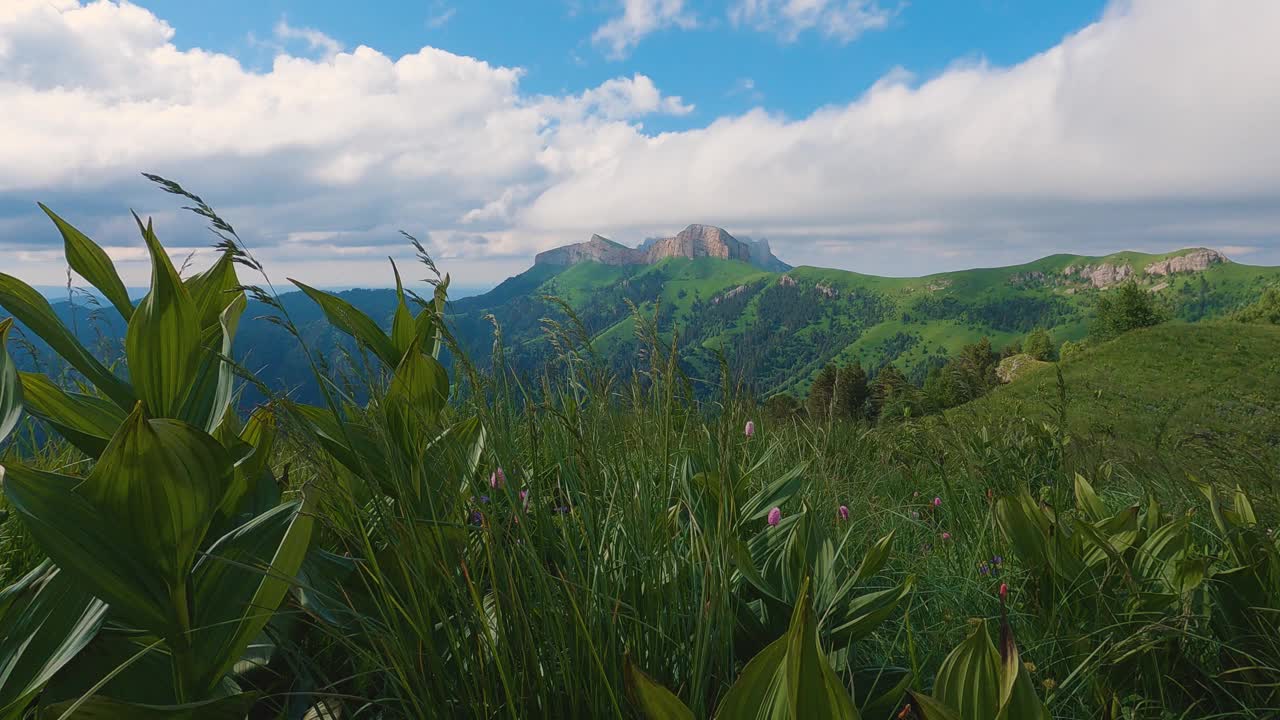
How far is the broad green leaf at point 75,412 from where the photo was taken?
4.69 feet

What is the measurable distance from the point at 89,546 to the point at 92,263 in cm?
84

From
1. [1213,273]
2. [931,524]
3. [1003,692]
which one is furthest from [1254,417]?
[1213,273]

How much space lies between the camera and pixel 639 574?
151cm

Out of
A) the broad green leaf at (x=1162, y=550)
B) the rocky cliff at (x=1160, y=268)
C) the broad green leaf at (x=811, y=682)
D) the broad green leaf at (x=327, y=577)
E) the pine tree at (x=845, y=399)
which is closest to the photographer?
the broad green leaf at (x=811, y=682)

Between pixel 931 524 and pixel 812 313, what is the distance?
648 ft

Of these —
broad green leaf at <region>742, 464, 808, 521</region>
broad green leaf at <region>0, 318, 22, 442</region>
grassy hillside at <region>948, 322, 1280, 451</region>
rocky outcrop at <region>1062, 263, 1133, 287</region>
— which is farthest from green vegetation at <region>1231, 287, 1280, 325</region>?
rocky outcrop at <region>1062, 263, 1133, 287</region>

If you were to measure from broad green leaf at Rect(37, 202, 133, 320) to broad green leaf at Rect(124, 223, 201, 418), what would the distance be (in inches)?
9.0

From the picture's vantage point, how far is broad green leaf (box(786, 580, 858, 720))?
90cm

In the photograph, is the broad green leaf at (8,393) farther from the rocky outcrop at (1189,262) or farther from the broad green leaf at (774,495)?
the rocky outcrop at (1189,262)

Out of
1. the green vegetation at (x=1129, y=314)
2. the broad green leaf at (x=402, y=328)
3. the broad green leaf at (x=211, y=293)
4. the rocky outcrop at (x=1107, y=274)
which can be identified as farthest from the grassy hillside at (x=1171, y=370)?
the rocky outcrop at (x=1107, y=274)

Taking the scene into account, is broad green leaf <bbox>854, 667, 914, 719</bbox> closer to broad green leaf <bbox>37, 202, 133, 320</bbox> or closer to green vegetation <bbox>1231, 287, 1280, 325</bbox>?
broad green leaf <bbox>37, 202, 133, 320</bbox>

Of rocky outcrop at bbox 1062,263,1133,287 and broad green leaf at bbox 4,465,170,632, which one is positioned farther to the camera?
rocky outcrop at bbox 1062,263,1133,287

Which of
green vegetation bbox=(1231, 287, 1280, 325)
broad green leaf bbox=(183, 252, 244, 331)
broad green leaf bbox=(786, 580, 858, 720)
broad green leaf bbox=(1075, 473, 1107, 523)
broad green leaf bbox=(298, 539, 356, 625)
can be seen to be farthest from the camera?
green vegetation bbox=(1231, 287, 1280, 325)

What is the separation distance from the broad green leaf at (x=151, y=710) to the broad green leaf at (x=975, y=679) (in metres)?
1.31
